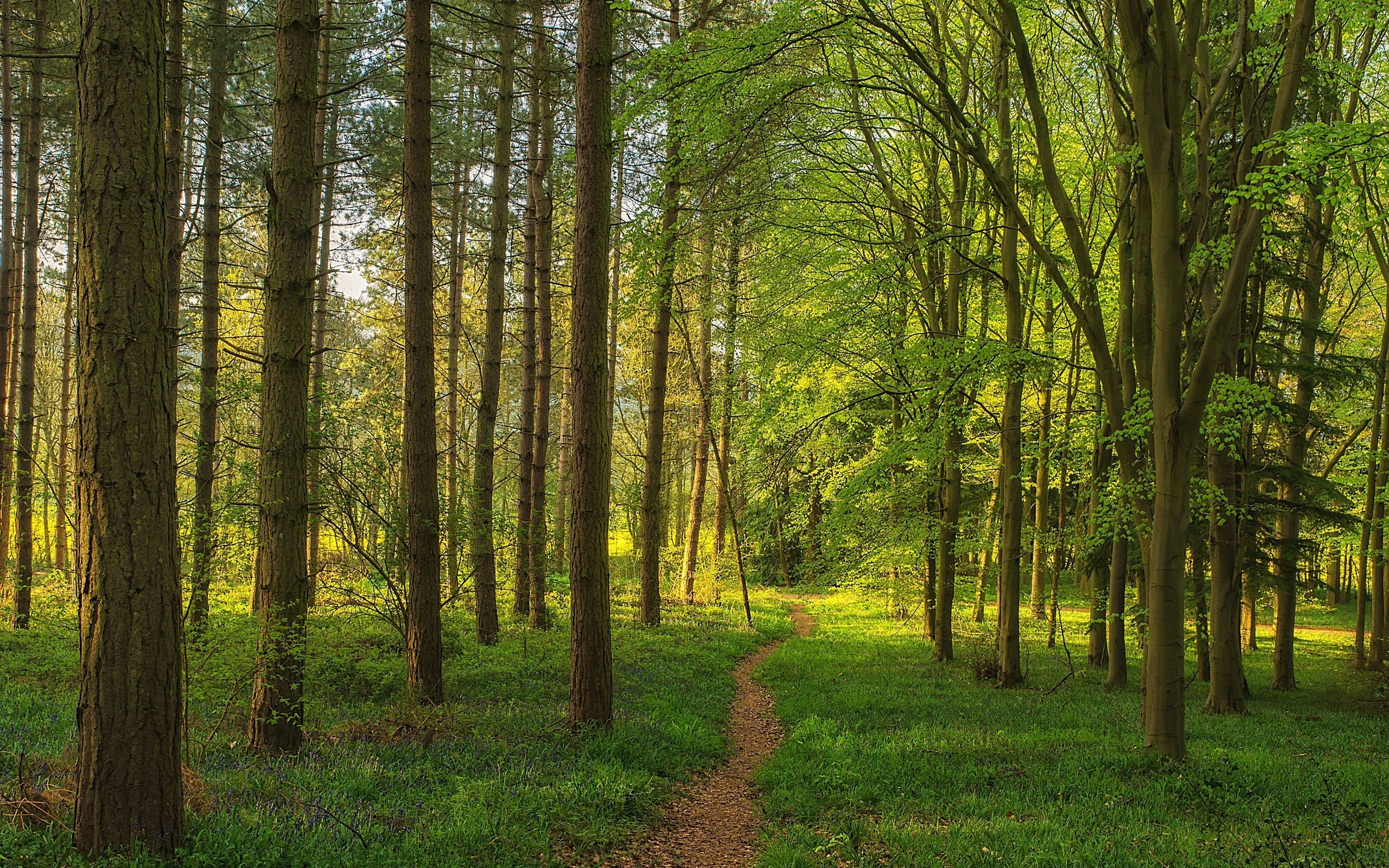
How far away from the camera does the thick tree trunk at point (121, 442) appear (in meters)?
3.60

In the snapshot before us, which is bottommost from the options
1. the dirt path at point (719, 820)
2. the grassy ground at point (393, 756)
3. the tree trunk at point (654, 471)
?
the dirt path at point (719, 820)

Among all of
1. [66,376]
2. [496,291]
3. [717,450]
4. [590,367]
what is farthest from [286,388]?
[66,376]

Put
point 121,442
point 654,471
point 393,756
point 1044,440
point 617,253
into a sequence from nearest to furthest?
point 121,442 < point 393,756 < point 1044,440 < point 654,471 < point 617,253

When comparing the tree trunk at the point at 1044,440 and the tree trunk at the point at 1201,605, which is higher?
the tree trunk at the point at 1044,440

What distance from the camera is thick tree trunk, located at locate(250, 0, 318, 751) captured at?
6293mm

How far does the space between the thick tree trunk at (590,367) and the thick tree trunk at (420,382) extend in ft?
6.41

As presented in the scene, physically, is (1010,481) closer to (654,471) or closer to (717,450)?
(654,471)

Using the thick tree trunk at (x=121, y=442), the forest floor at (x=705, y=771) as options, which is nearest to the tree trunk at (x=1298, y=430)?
the forest floor at (x=705, y=771)

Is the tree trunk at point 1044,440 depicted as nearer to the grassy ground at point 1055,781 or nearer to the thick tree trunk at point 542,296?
the grassy ground at point 1055,781

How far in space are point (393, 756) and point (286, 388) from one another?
10.9ft

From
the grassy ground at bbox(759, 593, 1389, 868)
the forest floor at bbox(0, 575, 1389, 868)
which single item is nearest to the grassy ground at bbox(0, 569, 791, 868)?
the forest floor at bbox(0, 575, 1389, 868)

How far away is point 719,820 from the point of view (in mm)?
6137

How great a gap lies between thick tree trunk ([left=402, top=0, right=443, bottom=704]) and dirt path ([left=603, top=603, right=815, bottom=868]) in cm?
345

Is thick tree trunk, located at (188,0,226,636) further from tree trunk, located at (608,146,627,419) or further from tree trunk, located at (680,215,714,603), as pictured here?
tree trunk, located at (680,215,714,603)
